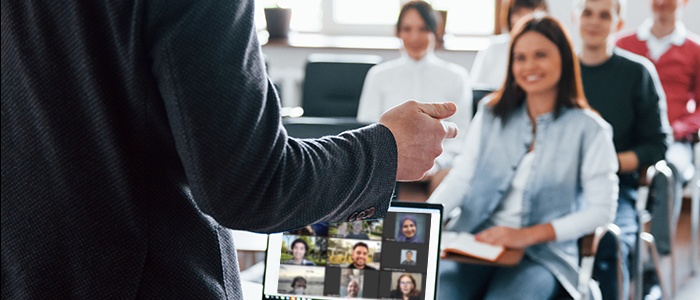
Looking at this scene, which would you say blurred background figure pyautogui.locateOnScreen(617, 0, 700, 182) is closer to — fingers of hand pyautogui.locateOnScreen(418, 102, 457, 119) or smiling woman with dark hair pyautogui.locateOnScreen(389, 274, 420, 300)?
smiling woman with dark hair pyautogui.locateOnScreen(389, 274, 420, 300)

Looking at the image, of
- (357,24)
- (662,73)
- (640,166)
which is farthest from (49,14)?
(357,24)

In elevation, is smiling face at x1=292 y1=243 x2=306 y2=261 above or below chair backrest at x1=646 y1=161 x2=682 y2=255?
above

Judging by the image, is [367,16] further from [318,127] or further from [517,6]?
[318,127]

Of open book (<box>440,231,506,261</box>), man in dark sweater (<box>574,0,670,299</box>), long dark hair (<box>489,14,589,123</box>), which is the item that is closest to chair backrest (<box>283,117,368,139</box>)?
open book (<box>440,231,506,261</box>)

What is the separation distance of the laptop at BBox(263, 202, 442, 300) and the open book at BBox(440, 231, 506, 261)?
0.99 metres

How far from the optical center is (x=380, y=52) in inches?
241

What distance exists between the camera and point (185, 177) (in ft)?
2.67

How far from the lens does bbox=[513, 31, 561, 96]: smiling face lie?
9.19 feet

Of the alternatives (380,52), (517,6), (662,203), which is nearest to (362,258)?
(662,203)

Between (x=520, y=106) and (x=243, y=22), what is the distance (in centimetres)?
224

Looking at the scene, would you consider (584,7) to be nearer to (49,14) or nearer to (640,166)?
(640,166)

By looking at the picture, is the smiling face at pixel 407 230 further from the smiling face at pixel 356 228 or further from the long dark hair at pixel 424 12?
the long dark hair at pixel 424 12

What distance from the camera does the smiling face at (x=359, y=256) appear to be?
136cm

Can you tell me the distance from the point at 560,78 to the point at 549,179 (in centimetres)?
36
